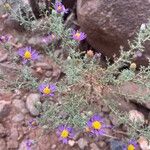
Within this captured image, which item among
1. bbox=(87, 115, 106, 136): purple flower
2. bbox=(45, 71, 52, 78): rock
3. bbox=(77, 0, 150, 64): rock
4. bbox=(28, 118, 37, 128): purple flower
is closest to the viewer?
bbox=(87, 115, 106, 136): purple flower

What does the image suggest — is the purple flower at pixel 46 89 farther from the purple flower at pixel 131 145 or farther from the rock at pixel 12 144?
the purple flower at pixel 131 145

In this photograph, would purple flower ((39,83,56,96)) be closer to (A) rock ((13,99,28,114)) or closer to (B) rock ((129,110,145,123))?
(A) rock ((13,99,28,114))

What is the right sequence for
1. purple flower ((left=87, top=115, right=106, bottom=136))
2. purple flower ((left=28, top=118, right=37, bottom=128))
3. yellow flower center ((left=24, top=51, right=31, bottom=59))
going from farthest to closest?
purple flower ((left=28, top=118, right=37, bottom=128)) < yellow flower center ((left=24, top=51, right=31, bottom=59)) < purple flower ((left=87, top=115, right=106, bottom=136))

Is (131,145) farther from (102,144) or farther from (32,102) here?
(32,102)

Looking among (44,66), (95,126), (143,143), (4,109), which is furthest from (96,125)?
(44,66)

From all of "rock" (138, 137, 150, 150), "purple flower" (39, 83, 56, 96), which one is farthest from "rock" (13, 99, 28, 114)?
"rock" (138, 137, 150, 150)
